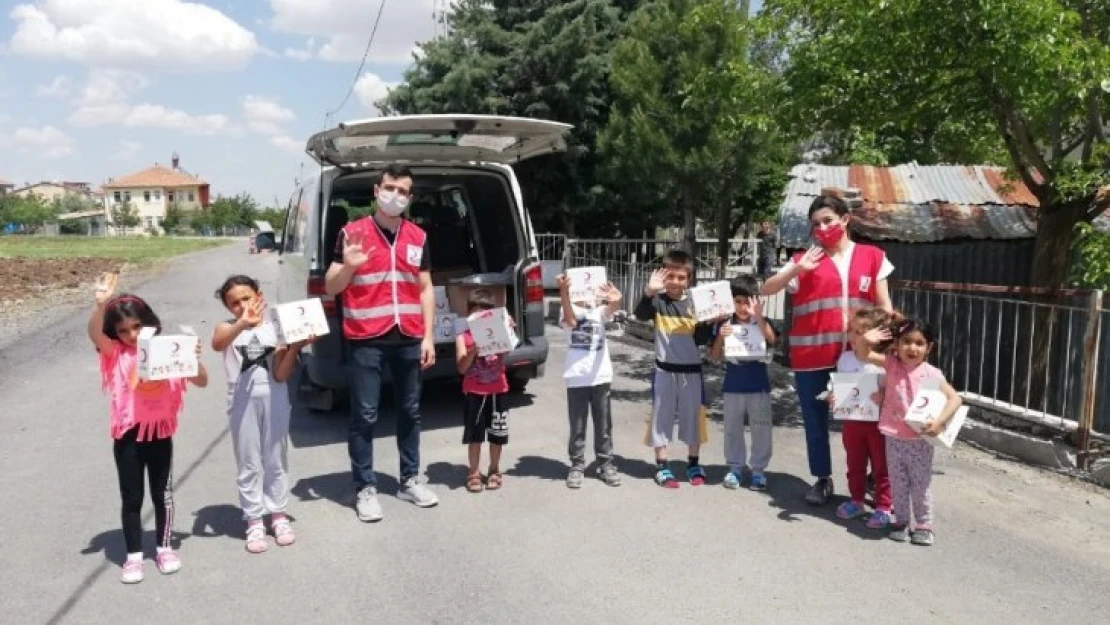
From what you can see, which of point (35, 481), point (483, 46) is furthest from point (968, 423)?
point (483, 46)

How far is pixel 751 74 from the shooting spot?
777cm

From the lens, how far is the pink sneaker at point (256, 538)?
4016 millimetres

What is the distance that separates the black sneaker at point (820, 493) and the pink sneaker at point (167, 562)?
10.7ft

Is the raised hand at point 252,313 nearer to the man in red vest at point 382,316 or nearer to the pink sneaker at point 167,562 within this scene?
the man in red vest at point 382,316

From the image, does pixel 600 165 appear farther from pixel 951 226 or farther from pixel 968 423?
pixel 968 423

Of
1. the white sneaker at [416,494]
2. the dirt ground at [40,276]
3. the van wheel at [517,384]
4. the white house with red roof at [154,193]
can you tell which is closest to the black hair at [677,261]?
the white sneaker at [416,494]

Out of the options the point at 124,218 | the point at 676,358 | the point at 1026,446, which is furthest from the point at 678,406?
the point at 124,218

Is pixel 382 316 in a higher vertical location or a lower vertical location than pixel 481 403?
higher

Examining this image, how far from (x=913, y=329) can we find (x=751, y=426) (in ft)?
4.06

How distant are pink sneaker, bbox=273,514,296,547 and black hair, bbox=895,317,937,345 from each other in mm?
3167

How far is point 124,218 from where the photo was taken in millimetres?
99000

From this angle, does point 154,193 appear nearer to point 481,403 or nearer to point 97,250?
point 97,250

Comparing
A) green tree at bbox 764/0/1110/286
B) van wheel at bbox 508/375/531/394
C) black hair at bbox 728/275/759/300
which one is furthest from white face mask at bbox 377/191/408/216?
green tree at bbox 764/0/1110/286

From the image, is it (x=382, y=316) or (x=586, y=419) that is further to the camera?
(x=586, y=419)
